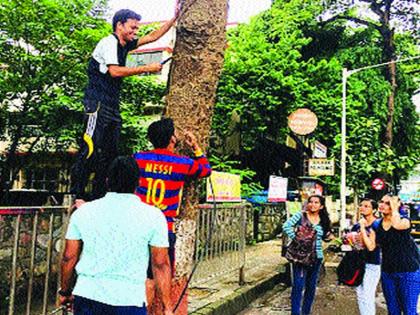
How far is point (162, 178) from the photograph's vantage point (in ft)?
11.4

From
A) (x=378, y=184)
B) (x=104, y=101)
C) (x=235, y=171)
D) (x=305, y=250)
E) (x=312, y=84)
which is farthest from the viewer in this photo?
(x=378, y=184)

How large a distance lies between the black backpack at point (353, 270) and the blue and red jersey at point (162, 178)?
3.15 m

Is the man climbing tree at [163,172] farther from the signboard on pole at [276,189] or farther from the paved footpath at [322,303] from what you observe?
the signboard on pole at [276,189]

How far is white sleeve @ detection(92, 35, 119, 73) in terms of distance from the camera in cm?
366

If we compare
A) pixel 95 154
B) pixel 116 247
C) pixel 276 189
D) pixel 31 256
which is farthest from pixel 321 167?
pixel 116 247

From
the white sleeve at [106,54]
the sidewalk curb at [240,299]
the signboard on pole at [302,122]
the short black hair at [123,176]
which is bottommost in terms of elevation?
the sidewalk curb at [240,299]

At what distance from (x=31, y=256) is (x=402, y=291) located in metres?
4.01

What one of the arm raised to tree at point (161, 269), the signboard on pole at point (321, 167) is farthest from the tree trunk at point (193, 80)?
the signboard on pole at point (321, 167)

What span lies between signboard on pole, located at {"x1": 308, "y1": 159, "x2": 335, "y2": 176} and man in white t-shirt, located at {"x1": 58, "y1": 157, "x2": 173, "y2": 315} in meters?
10.6

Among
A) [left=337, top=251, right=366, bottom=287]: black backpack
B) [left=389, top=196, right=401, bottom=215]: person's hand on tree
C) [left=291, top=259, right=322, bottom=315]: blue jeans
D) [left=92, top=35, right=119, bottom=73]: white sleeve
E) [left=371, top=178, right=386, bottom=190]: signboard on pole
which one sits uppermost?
[left=92, top=35, right=119, bottom=73]: white sleeve

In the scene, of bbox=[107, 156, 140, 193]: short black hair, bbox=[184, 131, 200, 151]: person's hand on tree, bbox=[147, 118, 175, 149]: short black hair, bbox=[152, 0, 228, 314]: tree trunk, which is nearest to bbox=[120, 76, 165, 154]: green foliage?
bbox=[152, 0, 228, 314]: tree trunk

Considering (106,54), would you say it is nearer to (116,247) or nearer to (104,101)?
(104,101)

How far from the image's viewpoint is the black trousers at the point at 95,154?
350 centimetres

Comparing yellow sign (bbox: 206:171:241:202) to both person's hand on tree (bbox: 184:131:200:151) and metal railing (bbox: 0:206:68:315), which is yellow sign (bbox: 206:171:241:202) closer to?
person's hand on tree (bbox: 184:131:200:151)
